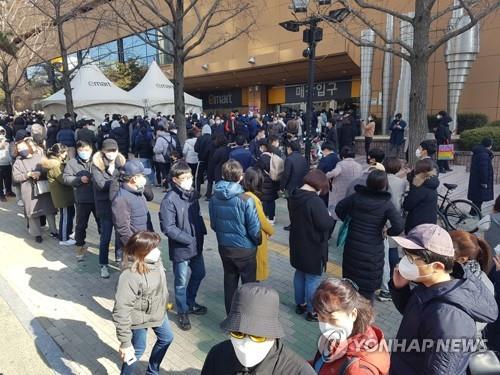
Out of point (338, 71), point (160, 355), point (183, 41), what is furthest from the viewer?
point (338, 71)

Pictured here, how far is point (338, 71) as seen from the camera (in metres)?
25.9

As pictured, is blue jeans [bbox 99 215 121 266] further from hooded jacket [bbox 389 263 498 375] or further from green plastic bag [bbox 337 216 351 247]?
hooded jacket [bbox 389 263 498 375]

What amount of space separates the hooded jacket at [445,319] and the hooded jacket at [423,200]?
2.59m

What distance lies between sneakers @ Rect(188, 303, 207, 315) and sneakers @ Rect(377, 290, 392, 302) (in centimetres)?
214

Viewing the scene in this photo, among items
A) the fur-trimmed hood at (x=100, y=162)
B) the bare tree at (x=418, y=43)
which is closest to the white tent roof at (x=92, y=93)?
the bare tree at (x=418, y=43)

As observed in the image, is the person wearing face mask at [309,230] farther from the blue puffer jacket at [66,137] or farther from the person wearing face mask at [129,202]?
the blue puffer jacket at [66,137]

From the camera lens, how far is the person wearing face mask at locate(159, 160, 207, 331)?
3.71m

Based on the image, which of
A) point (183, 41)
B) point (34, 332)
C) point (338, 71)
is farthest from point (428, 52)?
point (338, 71)

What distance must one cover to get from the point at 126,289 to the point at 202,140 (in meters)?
6.43

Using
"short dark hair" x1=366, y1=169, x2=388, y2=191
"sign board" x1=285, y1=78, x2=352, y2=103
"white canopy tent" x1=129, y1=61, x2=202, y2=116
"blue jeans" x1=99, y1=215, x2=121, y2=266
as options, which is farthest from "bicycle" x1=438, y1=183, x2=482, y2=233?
"sign board" x1=285, y1=78, x2=352, y2=103

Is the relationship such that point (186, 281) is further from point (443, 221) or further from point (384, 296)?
point (443, 221)

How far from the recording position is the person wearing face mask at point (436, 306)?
1742 millimetres

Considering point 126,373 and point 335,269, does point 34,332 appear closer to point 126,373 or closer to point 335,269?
point 126,373

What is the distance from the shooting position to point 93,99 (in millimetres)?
18656
